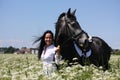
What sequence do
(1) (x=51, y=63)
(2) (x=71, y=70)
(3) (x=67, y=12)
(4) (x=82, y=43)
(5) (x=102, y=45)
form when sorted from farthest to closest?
(5) (x=102, y=45) < (3) (x=67, y=12) < (4) (x=82, y=43) < (1) (x=51, y=63) < (2) (x=71, y=70)

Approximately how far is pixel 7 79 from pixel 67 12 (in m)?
5.39

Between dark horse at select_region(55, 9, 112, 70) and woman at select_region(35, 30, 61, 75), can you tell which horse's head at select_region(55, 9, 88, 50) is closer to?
dark horse at select_region(55, 9, 112, 70)

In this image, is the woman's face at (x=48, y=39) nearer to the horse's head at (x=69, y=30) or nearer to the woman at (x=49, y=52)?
the woman at (x=49, y=52)

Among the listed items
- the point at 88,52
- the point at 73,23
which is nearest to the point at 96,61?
the point at 88,52

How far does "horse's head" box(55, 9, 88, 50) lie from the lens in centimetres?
1095

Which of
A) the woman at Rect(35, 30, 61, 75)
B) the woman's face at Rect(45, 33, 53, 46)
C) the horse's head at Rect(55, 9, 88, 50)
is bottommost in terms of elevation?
the woman at Rect(35, 30, 61, 75)

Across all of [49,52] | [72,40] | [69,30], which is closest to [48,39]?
[49,52]

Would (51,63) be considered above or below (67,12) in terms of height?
below

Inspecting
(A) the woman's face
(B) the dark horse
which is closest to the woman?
(A) the woman's face

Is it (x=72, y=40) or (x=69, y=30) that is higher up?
(x=69, y=30)

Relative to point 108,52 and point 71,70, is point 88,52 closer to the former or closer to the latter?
point 108,52

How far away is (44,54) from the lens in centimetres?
874

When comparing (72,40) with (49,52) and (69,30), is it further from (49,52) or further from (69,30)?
(49,52)

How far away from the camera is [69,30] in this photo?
37.2 feet
